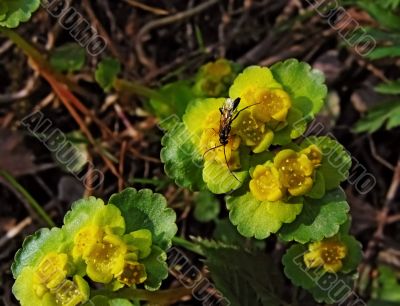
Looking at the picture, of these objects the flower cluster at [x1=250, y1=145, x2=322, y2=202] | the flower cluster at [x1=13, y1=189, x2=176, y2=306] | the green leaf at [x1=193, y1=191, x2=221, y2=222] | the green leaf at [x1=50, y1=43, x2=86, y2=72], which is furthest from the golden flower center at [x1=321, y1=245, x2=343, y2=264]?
the green leaf at [x1=50, y1=43, x2=86, y2=72]

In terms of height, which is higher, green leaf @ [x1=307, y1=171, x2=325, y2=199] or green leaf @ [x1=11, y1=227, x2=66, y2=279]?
green leaf @ [x1=11, y1=227, x2=66, y2=279]

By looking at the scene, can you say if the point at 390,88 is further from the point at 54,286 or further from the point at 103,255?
Result: the point at 54,286

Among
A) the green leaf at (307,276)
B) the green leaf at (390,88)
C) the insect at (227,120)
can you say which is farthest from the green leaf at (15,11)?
the green leaf at (390,88)

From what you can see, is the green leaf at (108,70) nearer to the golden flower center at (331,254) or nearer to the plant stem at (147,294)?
the plant stem at (147,294)

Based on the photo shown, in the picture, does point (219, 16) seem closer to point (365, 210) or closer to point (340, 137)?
point (340, 137)

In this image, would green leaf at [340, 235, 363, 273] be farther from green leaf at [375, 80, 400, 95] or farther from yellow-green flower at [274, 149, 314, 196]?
green leaf at [375, 80, 400, 95]

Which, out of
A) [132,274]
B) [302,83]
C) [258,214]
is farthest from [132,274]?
[302,83]

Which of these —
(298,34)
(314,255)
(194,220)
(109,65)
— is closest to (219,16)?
(298,34)
